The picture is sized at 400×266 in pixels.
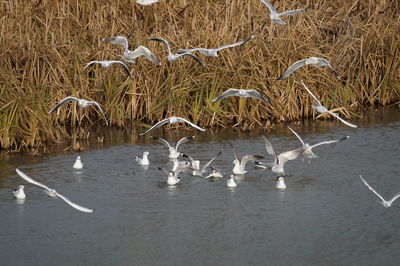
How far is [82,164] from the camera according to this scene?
1305 centimetres

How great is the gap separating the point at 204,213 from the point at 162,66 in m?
5.13

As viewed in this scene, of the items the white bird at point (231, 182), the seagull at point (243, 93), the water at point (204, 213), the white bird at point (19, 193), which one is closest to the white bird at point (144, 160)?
the water at point (204, 213)

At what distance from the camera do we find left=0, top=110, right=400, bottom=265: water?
9.52m

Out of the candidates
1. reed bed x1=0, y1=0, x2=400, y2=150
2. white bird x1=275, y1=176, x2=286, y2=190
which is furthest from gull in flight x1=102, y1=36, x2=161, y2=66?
white bird x1=275, y1=176, x2=286, y2=190

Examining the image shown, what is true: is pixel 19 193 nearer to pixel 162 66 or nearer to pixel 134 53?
pixel 134 53

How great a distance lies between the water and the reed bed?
120 cm

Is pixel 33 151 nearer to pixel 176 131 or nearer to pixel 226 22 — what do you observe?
pixel 176 131

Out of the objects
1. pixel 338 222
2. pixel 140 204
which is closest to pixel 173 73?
pixel 140 204

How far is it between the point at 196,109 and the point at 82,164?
2881 mm

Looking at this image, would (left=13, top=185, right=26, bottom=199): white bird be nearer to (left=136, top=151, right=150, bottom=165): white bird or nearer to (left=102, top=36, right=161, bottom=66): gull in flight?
(left=136, top=151, right=150, bottom=165): white bird

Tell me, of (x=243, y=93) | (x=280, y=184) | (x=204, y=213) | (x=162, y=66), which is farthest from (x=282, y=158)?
(x=162, y=66)

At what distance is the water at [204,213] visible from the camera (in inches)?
375

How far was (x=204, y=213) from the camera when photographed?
1080 centimetres

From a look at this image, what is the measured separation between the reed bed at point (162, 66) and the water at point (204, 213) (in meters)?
1.20
